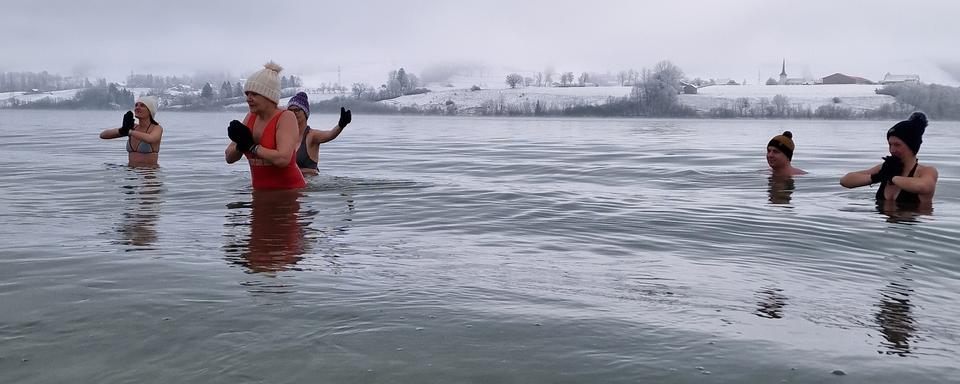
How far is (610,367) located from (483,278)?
2.10 metres

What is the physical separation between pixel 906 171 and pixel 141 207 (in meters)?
9.29

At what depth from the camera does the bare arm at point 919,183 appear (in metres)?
10.2

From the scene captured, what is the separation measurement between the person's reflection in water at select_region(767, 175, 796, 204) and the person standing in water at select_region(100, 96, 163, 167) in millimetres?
9992

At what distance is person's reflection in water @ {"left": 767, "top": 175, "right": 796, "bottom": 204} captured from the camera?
1210 cm

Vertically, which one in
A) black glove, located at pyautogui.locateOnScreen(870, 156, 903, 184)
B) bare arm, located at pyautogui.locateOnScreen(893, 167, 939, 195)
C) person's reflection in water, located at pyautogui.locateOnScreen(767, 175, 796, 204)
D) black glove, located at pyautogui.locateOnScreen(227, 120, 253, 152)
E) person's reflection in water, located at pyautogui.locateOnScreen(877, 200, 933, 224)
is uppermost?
black glove, located at pyautogui.locateOnScreen(227, 120, 253, 152)

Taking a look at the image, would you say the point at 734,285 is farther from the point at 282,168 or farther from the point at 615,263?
the point at 282,168

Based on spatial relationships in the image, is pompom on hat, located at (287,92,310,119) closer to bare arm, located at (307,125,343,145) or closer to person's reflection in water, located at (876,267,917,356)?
bare arm, located at (307,125,343,145)

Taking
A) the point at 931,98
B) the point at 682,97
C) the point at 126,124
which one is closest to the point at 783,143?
the point at 126,124

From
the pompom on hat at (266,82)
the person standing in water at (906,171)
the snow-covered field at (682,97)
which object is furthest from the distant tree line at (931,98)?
the pompom on hat at (266,82)

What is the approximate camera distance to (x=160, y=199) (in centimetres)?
1088

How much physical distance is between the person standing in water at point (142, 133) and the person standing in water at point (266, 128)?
6.14 metres

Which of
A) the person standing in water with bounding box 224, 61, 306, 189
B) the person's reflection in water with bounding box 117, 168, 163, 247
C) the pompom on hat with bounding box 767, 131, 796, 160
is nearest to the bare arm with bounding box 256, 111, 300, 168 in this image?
the person standing in water with bounding box 224, 61, 306, 189

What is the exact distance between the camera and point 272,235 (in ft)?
24.6

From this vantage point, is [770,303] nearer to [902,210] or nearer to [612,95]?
[902,210]
